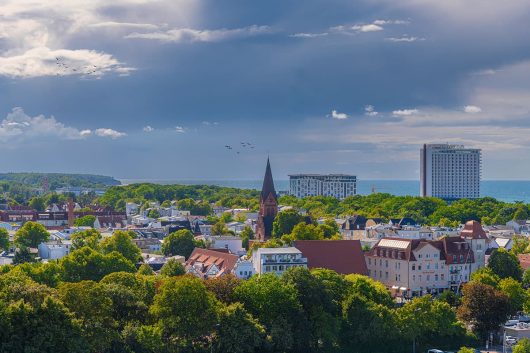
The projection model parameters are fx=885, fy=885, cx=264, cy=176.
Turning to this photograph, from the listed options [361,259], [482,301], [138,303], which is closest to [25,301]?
[138,303]

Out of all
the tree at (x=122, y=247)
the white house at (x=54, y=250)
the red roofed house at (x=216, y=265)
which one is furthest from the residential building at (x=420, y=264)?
the white house at (x=54, y=250)

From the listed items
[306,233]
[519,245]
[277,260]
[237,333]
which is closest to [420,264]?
[277,260]

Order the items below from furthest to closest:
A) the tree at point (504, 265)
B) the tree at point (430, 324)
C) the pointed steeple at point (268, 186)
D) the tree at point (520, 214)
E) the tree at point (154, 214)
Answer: the tree at point (154, 214) < the tree at point (520, 214) < the pointed steeple at point (268, 186) < the tree at point (504, 265) < the tree at point (430, 324)

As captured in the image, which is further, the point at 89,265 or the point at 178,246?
the point at 178,246

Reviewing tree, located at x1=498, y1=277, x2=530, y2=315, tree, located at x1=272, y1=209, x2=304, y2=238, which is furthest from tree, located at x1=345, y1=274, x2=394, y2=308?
tree, located at x1=272, y1=209, x2=304, y2=238

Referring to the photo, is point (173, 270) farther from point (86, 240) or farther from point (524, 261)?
point (524, 261)

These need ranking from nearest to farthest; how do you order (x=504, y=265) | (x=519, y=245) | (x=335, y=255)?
1. (x=504, y=265)
2. (x=335, y=255)
3. (x=519, y=245)

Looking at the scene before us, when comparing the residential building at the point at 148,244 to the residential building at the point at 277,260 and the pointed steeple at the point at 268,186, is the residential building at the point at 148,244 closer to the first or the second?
the pointed steeple at the point at 268,186

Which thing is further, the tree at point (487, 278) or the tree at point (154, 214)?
the tree at point (154, 214)
